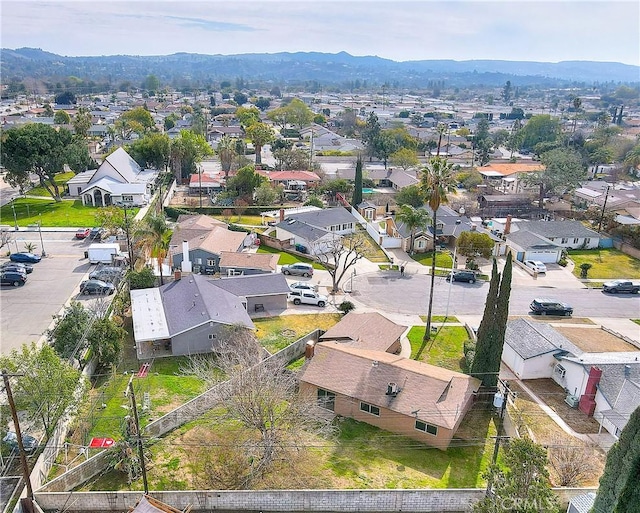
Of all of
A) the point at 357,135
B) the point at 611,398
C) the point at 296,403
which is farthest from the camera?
the point at 357,135

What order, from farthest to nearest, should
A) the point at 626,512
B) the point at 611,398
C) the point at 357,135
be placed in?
1. the point at 357,135
2. the point at 611,398
3. the point at 626,512

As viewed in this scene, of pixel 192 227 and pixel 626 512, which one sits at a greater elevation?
pixel 626 512

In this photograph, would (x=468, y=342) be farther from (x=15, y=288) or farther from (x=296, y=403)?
(x=15, y=288)

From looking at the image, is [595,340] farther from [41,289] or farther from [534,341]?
[41,289]

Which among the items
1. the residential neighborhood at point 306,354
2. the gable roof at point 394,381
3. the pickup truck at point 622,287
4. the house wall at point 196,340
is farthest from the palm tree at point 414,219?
the house wall at point 196,340

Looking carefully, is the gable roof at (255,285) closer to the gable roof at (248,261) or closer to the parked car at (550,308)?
the gable roof at (248,261)

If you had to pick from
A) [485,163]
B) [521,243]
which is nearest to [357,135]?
[485,163]

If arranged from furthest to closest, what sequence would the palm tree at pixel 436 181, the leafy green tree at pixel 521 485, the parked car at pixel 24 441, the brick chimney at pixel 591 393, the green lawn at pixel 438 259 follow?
the green lawn at pixel 438 259
the palm tree at pixel 436 181
the brick chimney at pixel 591 393
the parked car at pixel 24 441
the leafy green tree at pixel 521 485
